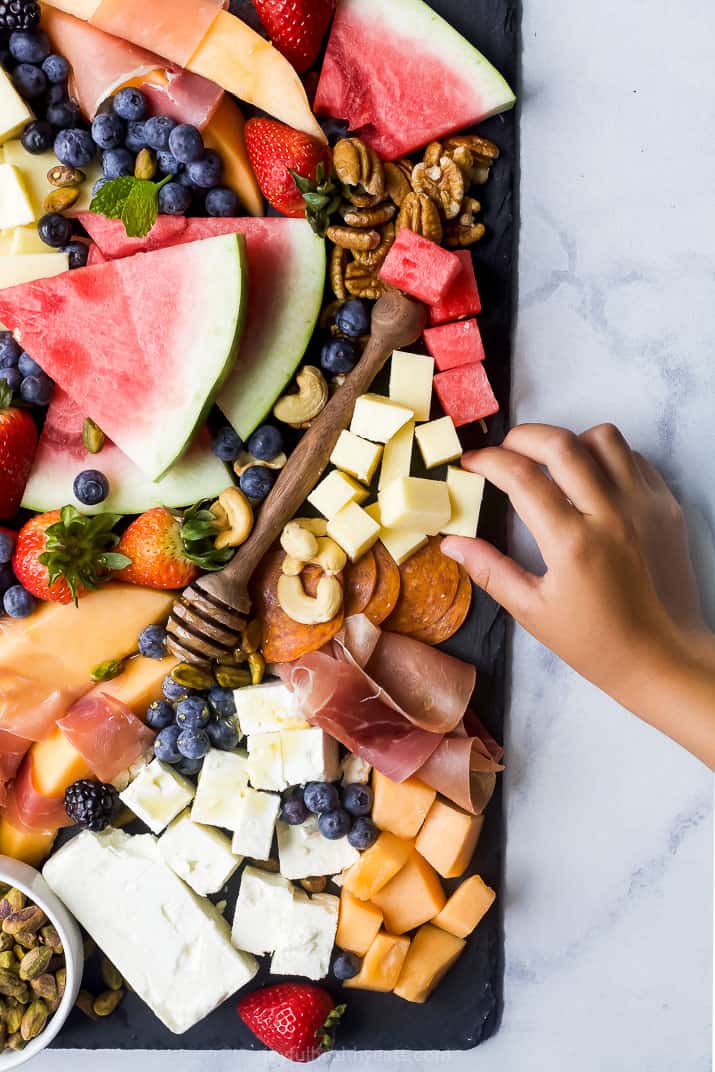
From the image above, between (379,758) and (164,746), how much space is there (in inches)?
14.4

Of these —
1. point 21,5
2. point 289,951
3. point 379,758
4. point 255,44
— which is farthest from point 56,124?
point 289,951

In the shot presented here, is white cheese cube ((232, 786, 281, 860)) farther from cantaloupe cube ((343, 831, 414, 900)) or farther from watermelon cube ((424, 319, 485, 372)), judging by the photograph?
watermelon cube ((424, 319, 485, 372))

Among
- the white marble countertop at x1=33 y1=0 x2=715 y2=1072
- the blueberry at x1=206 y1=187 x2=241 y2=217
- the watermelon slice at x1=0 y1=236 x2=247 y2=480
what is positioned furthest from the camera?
the white marble countertop at x1=33 y1=0 x2=715 y2=1072

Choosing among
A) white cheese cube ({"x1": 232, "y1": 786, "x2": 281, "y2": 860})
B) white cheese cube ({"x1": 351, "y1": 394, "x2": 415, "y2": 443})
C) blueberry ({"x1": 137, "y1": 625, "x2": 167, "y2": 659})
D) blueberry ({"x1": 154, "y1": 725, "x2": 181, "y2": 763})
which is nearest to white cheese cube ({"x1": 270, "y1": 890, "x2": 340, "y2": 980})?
white cheese cube ({"x1": 232, "y1": 786, "x2": 281, "y2": 860})

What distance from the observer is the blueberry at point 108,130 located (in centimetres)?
151

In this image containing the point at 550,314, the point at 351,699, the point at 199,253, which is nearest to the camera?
the point at 199,253

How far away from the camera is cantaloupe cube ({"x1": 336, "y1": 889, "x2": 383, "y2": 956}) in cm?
156

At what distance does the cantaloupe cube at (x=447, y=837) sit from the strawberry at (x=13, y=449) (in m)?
0.89

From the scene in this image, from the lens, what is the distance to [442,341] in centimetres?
157

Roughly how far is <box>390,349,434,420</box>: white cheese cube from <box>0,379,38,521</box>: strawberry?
615mm

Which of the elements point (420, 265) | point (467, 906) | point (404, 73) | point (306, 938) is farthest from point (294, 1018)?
point (404, 73)

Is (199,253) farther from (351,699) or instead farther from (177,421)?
(351,699)

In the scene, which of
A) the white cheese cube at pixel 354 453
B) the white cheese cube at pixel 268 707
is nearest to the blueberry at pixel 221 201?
the white cheese cube at pixel 354 453

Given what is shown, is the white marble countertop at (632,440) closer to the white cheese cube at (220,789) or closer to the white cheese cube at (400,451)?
the white cheese cube at (400,451)
